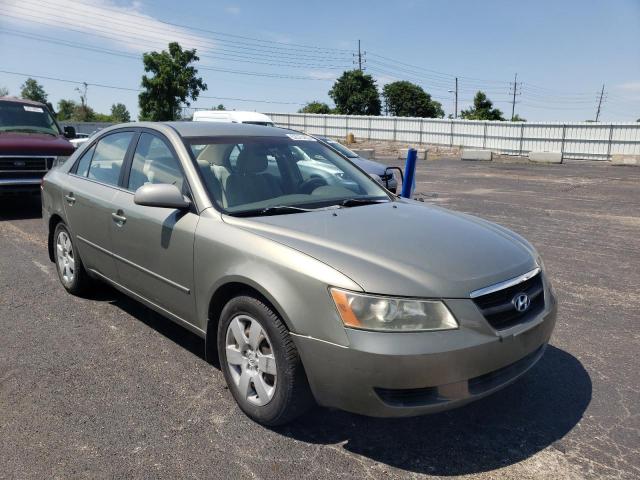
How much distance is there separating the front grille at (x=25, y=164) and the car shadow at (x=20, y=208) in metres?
0.47

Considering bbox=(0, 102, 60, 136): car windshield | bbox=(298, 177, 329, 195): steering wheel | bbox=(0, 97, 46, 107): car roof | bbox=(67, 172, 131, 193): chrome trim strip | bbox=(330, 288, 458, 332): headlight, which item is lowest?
bbox=(330, 288, 458, 332): headlight

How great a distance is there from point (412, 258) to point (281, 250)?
2.21ft

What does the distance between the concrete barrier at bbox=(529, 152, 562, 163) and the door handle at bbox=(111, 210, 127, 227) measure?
92.1 ft

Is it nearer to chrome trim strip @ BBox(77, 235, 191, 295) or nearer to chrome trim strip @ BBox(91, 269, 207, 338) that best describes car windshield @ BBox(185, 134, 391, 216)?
chrome trim strip @ BBox(77, 235, 191, 295)

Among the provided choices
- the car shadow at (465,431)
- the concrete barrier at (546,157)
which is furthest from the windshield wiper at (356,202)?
the concrete barrier at (546,157)

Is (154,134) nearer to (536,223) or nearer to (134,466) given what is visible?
(134,466)

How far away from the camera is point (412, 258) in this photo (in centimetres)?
279

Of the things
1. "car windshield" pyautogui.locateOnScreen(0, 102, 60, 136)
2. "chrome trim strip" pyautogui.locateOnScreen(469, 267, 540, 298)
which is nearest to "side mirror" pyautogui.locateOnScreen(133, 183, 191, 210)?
"chrome trim strip" pyautogui.locateOnScreen(469, 267, 540, 298)

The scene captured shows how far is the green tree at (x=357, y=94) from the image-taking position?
246 ft

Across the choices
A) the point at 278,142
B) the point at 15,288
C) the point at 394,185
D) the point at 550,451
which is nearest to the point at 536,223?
the point at 394,185

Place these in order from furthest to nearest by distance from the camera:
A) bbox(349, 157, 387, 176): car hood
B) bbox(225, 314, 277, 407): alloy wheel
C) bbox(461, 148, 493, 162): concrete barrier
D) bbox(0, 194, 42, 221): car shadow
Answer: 1. bbox(461, 148, 493, 162): concrete barrier
2. bbox(349, 157, 387, 176): car hood
3. bbox(0, 194, 42, 221): car shadow
4. bbox(225, 314, 277, 407): alloy wheel

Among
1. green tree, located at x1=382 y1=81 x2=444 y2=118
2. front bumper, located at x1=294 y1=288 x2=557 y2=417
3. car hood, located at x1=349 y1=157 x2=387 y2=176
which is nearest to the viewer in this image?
front bumper, located at x1=294 y1=288 x2=557 y2=417

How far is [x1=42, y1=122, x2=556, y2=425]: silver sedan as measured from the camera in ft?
8.34

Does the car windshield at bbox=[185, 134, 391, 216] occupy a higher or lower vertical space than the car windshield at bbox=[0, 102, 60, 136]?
lower
